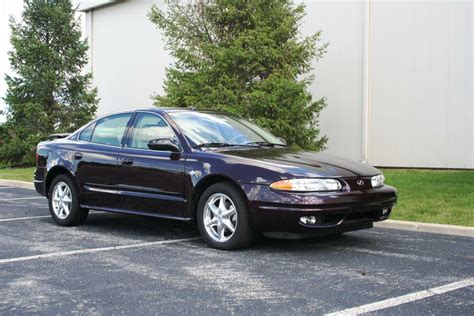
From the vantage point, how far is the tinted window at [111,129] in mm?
7295

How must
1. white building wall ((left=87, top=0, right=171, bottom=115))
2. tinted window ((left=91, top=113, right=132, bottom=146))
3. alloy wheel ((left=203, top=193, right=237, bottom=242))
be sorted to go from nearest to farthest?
alloy wheel ((left=203, top=193, right=237, bottom=242)) → tinted window ((left=91, top=113, right=132, bottom=146)) → white building wall ((left=87, top=0, right=171, bottom=115))

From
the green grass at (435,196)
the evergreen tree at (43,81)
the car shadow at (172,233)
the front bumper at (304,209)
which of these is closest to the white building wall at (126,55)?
the evergreen tree at (43,81)

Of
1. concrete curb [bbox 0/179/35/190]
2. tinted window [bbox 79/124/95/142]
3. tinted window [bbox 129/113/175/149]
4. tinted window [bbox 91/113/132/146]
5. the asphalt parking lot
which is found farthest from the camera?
concrete curb [bbox 0/179/35/190]

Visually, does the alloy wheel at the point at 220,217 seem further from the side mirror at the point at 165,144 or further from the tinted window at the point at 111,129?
the tinted window at the point at 111,129

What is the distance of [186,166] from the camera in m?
6.35

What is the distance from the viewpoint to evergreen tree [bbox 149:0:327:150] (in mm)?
14094

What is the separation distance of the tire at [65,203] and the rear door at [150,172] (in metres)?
0.93

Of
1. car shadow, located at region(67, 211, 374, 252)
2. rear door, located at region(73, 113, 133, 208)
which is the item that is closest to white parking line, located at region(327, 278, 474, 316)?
car shadow, located at region(67, 211, 374, 252)

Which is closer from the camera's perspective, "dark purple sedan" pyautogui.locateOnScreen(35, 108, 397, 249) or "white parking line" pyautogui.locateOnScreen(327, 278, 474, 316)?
"white parking line" pyautogui.locateOnScreen(327, 278, 474, 316)

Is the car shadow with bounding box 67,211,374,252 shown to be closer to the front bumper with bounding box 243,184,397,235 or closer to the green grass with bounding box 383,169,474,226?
the front bumper with bounding box 243,184,397,235

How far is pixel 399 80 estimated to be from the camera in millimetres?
15125

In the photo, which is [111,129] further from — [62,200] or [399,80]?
[399,80]

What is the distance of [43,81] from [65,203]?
44.0 feet

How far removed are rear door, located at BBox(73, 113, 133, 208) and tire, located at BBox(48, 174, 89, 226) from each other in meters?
0.18
